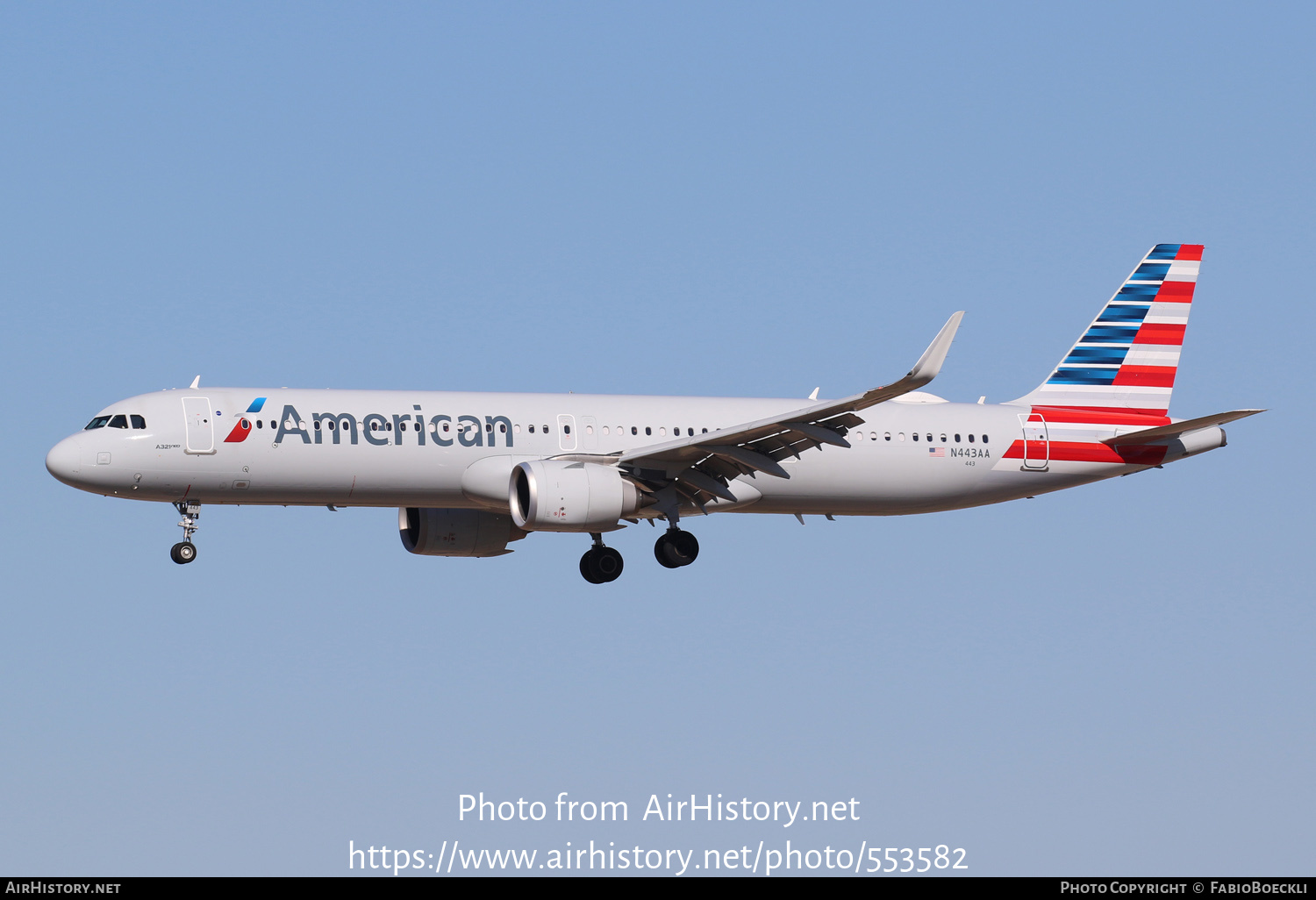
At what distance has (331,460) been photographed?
4056cm

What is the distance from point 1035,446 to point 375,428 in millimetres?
16660

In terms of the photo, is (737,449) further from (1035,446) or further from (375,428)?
(1035,446)

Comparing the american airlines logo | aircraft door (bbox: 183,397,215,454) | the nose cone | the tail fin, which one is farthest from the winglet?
the nose cone

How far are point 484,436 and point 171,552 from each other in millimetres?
7322

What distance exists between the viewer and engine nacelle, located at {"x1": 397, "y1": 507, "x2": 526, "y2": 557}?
45.8 metres

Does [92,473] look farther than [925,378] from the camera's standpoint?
Yes

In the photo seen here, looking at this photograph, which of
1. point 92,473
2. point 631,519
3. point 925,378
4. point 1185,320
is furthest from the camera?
point 1185,320

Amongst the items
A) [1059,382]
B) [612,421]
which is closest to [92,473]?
[612,421]

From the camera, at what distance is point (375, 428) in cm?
4091

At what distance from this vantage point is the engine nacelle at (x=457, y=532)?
150 ft

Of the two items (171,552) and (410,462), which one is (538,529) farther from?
(171,552)

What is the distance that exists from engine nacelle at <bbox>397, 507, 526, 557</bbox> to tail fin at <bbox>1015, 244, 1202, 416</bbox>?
13.9 m

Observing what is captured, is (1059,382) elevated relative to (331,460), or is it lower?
elevated

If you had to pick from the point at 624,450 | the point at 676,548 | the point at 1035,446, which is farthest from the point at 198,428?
the point at 1035,446
